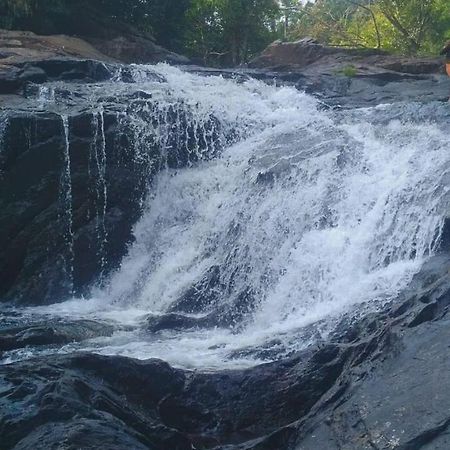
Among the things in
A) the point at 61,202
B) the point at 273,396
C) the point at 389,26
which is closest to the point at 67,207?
the point at 61,202

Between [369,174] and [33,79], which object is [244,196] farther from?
[33,79]

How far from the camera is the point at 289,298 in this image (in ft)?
27.8

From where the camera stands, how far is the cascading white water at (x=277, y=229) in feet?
25.4

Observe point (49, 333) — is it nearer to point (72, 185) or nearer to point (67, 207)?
point (67, 207)

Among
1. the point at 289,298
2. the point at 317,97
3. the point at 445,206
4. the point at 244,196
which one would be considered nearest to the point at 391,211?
the point at 445,206

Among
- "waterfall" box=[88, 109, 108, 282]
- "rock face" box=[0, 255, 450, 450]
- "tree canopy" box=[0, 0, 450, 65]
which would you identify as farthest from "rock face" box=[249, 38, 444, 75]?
"rock face" box=[0, 255, 450, 450]

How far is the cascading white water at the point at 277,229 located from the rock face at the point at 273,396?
1.86 ft

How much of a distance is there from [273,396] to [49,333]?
280 centimetres

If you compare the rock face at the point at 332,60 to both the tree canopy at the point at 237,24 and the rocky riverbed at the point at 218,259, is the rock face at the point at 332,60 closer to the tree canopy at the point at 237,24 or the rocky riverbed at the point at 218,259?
the rocky riverbed at the point at 218,259

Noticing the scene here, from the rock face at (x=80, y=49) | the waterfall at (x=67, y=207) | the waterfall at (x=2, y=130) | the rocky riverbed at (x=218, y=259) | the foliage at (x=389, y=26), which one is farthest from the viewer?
the foliage at (x=389, y=26)

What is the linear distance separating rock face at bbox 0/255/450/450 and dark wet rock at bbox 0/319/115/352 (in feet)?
4.18

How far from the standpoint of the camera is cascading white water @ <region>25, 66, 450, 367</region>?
7.75m

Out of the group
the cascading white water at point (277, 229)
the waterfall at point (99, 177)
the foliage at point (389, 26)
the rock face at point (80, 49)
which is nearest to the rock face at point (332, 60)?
the rock face at point (80, 49)

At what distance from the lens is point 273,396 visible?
6199 millimetres
